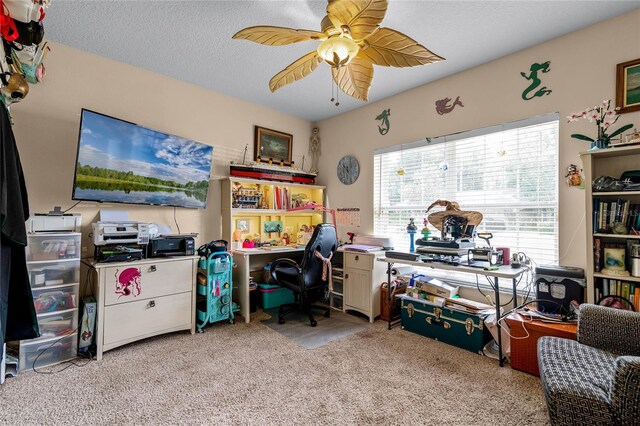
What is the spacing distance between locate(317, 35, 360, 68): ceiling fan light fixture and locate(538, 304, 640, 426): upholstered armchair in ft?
5.99

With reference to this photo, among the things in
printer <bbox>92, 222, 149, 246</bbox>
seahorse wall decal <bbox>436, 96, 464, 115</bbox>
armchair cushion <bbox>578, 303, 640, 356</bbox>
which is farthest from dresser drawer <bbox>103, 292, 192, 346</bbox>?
seahorse wall decal <bbox>436, 96, 464, 115</bbox>

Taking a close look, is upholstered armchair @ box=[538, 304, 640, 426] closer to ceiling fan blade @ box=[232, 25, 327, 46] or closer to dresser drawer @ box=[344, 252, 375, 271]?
dresser drawer @ box=[344, 252, 375, 271]

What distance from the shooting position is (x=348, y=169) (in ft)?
13.1

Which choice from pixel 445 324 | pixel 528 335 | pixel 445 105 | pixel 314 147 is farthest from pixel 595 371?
pixel 314 147

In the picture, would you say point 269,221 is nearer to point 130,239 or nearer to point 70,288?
point 130,239

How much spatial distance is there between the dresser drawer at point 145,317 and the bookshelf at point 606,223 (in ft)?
10.6

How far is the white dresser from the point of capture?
90.8 inches

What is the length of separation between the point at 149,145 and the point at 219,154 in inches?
34.2

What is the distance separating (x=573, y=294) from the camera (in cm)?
210


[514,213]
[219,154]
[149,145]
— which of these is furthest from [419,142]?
[149,145]

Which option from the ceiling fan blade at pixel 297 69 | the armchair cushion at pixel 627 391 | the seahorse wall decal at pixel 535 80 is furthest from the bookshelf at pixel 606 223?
the ceiling fan blade at pixel 297 69

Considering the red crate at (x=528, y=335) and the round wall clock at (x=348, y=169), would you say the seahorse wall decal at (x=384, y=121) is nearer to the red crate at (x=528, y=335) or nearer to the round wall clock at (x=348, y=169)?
the round wall clock at (x=348, y=169)

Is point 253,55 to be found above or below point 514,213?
above

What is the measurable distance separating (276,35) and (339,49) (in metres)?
0.39
